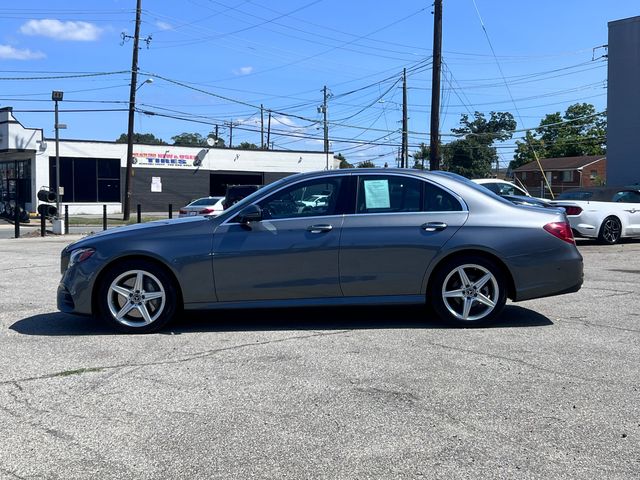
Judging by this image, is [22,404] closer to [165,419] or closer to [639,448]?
[165,419]

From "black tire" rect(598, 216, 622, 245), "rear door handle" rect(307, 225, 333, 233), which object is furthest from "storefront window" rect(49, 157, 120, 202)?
"rear door handle" rect(307, 225, 333, 233)

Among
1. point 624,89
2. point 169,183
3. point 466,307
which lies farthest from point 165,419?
point 169,183

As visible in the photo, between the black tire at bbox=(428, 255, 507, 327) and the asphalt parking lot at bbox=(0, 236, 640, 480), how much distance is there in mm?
163

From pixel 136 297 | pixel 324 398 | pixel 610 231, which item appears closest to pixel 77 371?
pixel 136 297

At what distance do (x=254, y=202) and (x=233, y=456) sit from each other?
322 cm

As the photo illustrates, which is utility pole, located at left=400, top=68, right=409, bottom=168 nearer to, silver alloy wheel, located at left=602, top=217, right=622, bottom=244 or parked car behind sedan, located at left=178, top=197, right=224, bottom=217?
parked car behind sedan, located at left=178, top=197, right=224, bottom=217

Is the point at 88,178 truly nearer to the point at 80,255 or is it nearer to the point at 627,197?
the point at 627,197

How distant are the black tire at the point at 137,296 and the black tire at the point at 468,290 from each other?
263 centimetres

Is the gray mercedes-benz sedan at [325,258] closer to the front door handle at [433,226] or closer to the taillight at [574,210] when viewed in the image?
the front door handle at [433,226]

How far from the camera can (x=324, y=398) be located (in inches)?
173

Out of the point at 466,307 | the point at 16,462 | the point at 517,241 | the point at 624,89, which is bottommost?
the point at 16,462

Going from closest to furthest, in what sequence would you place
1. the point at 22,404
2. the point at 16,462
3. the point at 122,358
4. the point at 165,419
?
the point at 16,462, the point at 165,419, the point at 22,404, the point at 122,358

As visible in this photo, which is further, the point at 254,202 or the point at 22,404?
the point at 254,202

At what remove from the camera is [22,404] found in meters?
4.32
